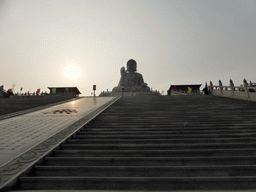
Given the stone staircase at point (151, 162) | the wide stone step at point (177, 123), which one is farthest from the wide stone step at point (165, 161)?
the wide stone step at point (177, 123)

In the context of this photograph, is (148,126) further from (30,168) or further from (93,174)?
(30,168)

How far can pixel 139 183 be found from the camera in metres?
3.23

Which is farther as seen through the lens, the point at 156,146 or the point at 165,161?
the point at 156,146

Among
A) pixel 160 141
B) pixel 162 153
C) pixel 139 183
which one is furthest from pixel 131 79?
pixel 139 183

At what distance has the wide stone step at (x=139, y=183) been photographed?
3174 mm

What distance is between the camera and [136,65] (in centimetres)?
5519

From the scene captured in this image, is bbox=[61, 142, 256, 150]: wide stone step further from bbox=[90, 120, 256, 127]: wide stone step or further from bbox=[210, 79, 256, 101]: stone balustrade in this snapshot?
bbox=[210, 79, 256, 101]: stone balustrade

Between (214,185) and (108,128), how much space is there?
4.11 meters

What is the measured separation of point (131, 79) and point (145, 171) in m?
49.2

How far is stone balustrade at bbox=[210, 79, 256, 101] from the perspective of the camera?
12673mm

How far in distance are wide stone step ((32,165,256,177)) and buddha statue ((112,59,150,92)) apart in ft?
152

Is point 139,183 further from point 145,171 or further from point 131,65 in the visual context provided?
point 131,65

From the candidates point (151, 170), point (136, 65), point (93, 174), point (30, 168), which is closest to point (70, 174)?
point (93, 174)

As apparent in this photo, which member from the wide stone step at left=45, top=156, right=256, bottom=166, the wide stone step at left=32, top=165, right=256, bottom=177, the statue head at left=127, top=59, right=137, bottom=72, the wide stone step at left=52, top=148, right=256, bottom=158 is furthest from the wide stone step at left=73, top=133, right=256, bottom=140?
the statue head at left=127, top=59, right=137, bottom=72
